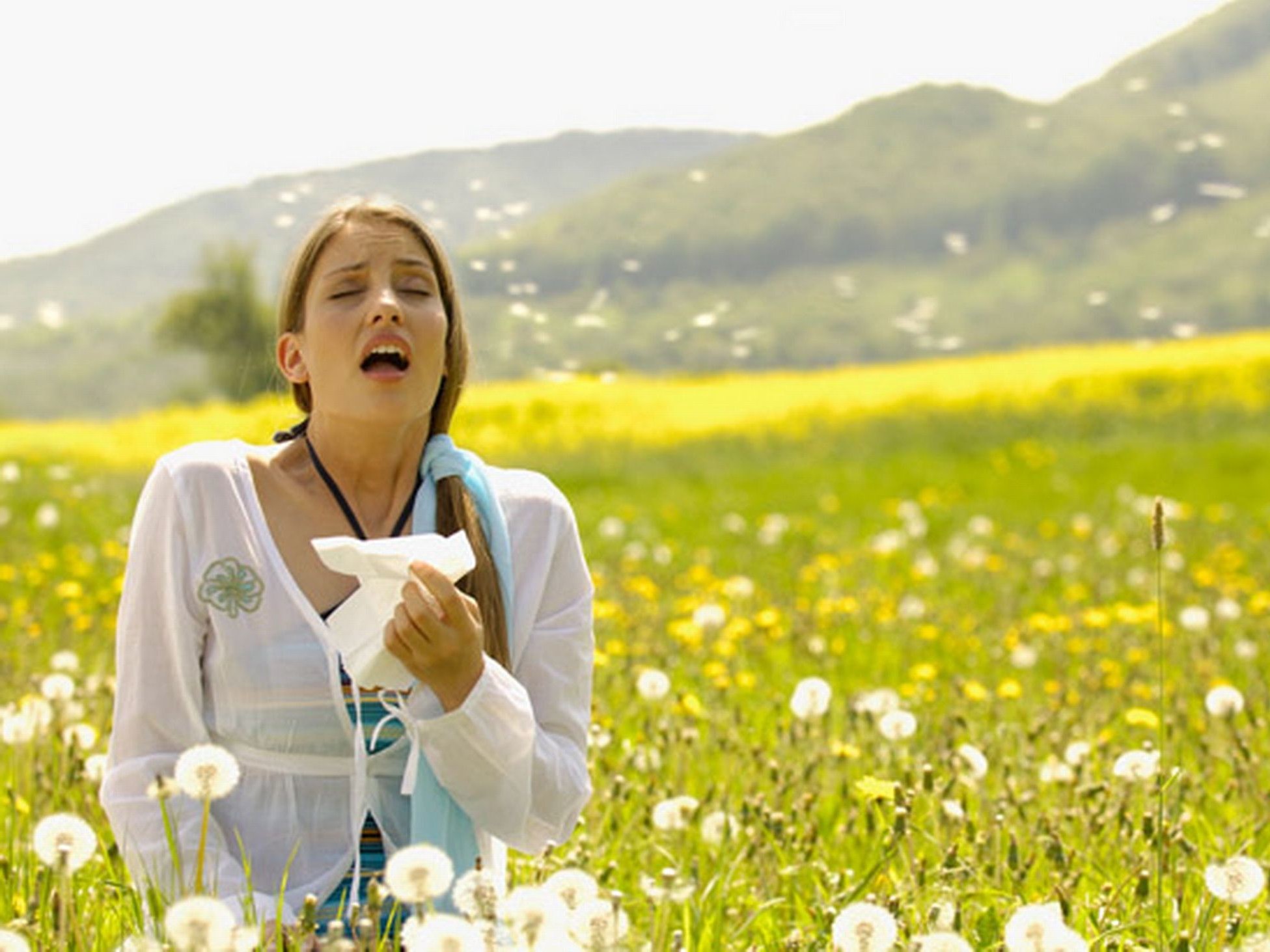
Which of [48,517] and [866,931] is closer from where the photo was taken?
[866,931]

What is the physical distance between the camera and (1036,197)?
84.8 metres

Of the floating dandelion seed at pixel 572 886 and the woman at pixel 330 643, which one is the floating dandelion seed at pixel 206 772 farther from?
the floating dandelion seed at pixel 572 886

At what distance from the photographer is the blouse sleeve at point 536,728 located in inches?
86.7

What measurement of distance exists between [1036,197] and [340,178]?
8523 cm

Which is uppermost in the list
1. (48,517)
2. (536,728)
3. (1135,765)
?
(536,728)

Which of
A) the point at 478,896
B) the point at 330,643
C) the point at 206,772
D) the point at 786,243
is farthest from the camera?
the point at 786,243

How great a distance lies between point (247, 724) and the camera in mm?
2371

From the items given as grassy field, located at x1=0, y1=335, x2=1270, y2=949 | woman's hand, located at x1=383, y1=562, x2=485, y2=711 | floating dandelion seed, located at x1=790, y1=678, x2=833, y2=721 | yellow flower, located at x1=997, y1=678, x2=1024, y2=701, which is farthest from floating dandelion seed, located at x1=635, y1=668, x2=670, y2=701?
woman's hand, located at x1=383, y1=562, x2=485, y2=711

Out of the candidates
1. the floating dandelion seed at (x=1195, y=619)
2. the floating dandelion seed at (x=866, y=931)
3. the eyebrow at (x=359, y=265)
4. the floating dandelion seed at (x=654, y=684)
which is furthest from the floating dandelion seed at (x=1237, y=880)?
the floating dandelion seed at (x=1195, y=619)

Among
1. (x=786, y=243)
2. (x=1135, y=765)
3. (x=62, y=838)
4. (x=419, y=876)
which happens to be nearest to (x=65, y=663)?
(x=62, y=838)

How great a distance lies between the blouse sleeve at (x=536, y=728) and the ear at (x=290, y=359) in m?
0.41

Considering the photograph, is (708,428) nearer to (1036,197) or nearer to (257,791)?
(257,791)

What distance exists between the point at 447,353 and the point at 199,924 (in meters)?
1.13

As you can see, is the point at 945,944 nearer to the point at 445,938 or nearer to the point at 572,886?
the point at 572,886
